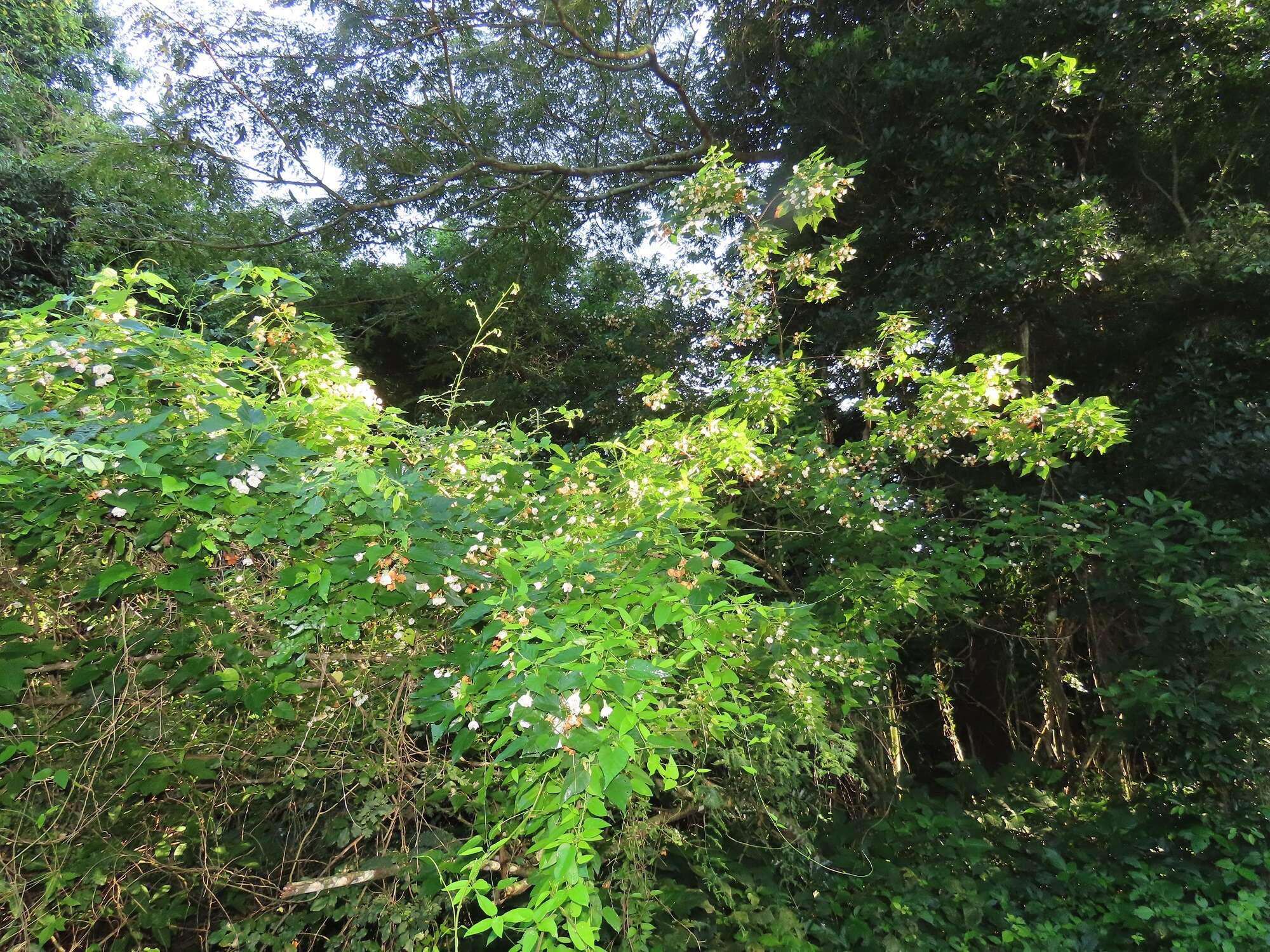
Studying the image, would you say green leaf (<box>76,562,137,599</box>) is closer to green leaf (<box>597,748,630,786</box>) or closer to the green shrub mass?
the green shrub mass

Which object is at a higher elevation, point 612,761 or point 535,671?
point 535,671

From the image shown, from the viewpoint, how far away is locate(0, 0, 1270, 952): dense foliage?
1396 mm

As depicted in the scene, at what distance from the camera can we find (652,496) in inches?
82.2

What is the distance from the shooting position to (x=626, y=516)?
2021 mm

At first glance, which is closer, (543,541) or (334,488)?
(334,488)

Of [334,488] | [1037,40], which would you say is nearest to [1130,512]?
[1037,40]

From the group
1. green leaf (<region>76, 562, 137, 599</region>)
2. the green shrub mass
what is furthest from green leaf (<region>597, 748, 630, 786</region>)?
green leaf (<region>76, 562, 137, 599</region>)

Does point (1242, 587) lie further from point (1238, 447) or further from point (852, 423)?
point (852, 423)

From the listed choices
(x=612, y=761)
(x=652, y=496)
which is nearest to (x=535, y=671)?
(x=612, y=761)

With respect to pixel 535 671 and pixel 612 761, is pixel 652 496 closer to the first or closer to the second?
pixel 535 671

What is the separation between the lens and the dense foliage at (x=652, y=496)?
1.40 meters

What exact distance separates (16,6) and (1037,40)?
34.5 ft

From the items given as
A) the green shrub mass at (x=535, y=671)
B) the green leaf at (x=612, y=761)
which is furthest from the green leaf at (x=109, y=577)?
the green leaf at (x=612, y=761)

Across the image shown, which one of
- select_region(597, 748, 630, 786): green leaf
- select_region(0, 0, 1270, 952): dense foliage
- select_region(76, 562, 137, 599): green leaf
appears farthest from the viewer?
select_region(0, 0, 1270, 952): dense foliage
